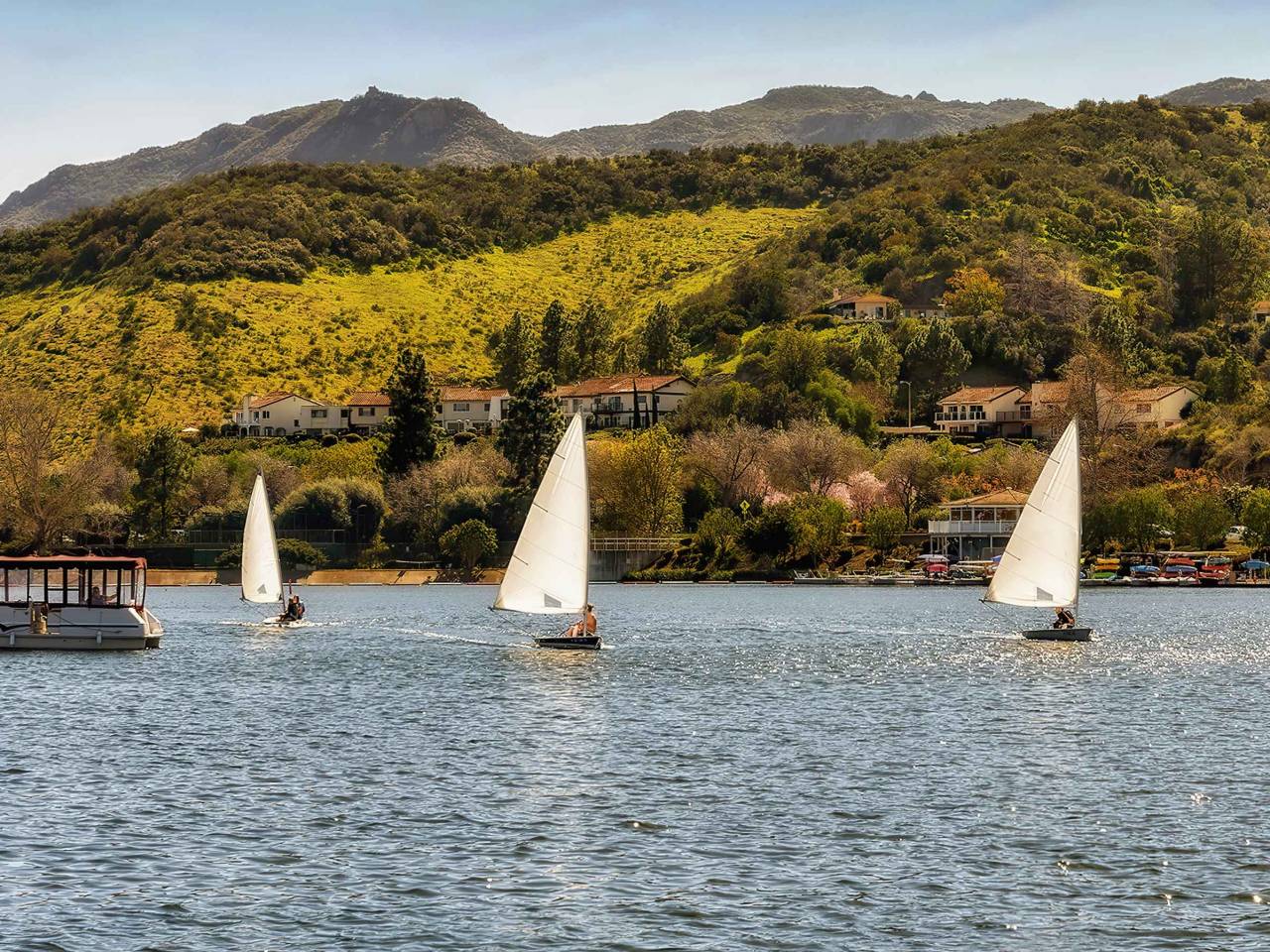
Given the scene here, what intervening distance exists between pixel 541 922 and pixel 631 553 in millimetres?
129708

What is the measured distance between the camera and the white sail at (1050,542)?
79938 mm

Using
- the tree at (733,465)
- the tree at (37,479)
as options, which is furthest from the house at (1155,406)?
the tree at (37,479)

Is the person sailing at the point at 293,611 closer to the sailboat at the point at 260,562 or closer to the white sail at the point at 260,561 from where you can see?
the sailboat at the point at 260,562

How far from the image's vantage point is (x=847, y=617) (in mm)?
105250

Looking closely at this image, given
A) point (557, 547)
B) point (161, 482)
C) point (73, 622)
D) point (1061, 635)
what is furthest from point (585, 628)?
point (161, 482)

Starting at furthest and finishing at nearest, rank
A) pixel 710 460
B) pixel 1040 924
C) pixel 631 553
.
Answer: pixel 710 460
pixel 631 553
pixel 1040 924

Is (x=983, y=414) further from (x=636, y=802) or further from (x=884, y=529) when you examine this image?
(x=636, y=802)

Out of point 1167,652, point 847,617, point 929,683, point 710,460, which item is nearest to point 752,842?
point 929,683

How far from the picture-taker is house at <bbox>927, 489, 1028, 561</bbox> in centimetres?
15362

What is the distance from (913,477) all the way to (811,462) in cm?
980

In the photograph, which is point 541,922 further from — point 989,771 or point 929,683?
point 929,683

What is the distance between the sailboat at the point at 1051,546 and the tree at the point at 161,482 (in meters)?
108

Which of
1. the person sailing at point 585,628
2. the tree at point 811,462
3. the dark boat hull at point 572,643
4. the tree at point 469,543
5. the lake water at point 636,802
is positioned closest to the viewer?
the lake water at point 636,802

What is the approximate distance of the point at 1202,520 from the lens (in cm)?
14975
